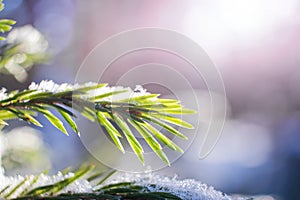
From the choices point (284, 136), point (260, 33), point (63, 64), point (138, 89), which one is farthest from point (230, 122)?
point (138, 89)

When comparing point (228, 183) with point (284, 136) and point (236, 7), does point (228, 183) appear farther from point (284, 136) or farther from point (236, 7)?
point (236, 7)

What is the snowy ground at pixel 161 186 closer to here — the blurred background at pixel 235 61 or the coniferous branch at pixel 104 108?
the coniferous branch at pixel 104 108

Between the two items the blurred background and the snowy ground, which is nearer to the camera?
the snowy ground

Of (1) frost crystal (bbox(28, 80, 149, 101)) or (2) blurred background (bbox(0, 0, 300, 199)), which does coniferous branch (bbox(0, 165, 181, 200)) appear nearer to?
(1) frost crystal (bbox(28, 80, 149, 101))

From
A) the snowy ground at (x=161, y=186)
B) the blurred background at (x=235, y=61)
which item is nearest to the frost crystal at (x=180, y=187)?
the snowy ground at (x=161, y=186)

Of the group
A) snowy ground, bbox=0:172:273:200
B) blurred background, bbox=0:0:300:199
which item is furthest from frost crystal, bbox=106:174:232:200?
blurred background, bbox=0:0:300:199

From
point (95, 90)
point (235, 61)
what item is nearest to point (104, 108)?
point (95, 90)
